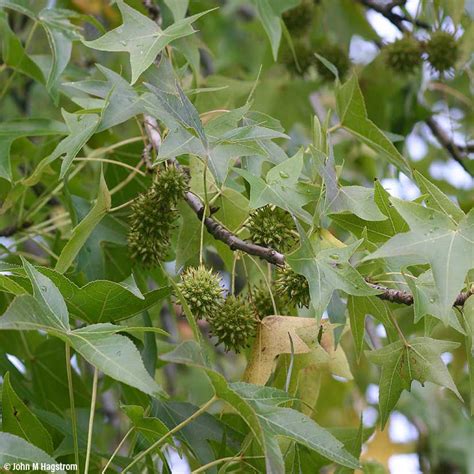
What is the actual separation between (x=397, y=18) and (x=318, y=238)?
1.67 meters

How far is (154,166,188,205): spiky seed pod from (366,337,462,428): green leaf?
1.91 ft

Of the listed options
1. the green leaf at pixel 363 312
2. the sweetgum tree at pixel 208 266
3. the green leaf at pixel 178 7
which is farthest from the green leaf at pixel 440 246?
the green leaf at pixel 178 7

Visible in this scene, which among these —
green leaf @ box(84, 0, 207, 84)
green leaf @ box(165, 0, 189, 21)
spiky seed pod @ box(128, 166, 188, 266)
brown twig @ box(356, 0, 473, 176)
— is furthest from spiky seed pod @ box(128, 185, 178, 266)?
brown twig @ box(356, 0, 473, 176)

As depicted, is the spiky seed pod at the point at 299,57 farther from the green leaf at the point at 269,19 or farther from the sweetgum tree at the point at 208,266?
the green leaf at the point at 269,19

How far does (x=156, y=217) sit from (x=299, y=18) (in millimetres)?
1742

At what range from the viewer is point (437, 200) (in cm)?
186

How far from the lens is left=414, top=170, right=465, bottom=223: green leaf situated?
185 cm

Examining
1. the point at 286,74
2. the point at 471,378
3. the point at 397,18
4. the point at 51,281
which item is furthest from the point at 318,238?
the point at 286,74

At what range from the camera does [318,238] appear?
1962 mm

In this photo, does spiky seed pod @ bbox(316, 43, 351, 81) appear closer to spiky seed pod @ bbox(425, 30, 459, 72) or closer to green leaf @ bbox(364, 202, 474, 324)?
spiky seed pod @ bbox(425, 30, 459, 72)


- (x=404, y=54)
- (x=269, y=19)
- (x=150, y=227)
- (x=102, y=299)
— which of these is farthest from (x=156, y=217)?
(x=404, y=54)

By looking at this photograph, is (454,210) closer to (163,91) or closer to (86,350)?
(163,91)

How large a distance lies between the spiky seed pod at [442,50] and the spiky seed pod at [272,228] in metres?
1.47

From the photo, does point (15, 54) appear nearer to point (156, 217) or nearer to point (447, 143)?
point (156, 217)
